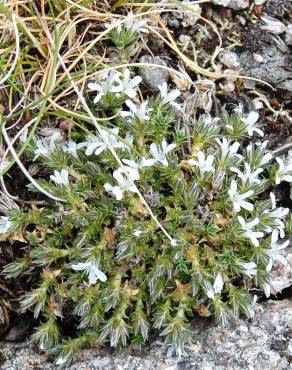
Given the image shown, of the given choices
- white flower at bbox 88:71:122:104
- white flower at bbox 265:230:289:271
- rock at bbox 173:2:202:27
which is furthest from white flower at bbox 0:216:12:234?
rock at bbox 173:2:202:27

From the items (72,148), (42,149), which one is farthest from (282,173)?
(42,149)

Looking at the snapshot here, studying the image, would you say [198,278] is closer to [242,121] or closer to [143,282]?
[143,282]

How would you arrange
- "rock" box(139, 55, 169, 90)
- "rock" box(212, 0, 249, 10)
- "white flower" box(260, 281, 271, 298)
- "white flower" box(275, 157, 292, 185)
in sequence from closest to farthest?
"white flower" box(260, 281, 271, 298) → "white flower" box(275, 157, 292, 185) → "rock" box(139, 55, 169, 90) → "rock" box(212, 0, 249, 10)

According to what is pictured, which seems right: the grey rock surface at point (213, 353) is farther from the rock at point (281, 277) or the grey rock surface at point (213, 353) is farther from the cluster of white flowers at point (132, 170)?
the cluster of white flowers at point (132, 170)

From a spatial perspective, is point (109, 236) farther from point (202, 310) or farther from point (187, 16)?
point (187, 16)

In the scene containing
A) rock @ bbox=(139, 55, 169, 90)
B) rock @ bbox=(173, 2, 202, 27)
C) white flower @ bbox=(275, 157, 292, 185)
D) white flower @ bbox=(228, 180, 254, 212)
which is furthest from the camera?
rock @ bbox=(173, 2, 202, 27)

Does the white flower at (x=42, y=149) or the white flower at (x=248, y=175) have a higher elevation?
the white flower at (x=248, y=175)

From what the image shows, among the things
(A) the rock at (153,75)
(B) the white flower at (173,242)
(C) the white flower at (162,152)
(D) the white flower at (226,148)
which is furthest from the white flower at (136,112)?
(B) the white flower at (173,242)

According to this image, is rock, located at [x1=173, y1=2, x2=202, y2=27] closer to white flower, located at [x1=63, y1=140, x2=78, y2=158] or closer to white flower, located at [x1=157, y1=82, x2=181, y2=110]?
white flower, located at [x1=157, y1=82, x2=181, y2=110]
